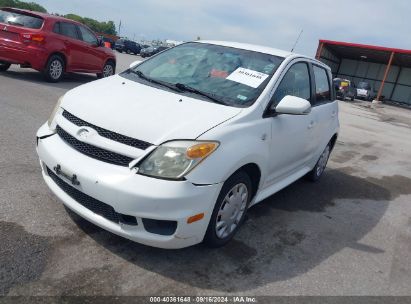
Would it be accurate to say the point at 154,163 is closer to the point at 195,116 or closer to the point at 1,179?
the point at 195,116

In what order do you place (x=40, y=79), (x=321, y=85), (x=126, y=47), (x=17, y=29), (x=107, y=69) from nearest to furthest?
(x=321, y=85) < (x=17, y=29) < (x=40, y=79) < (x=107, y=69) < (x=126, y=47)

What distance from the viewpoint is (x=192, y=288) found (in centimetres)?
294

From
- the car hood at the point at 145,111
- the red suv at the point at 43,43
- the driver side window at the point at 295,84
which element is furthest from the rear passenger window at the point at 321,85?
the red suv at the point at 43,43

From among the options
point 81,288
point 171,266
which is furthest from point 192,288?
point 81,288

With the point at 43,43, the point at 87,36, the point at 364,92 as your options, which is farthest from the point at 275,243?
the point at 364,92

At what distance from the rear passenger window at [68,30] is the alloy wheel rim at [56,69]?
777 millimetres

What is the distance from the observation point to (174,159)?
2.92 metres

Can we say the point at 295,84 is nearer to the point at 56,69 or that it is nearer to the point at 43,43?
the point at 43,43

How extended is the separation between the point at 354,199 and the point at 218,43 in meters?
2.89

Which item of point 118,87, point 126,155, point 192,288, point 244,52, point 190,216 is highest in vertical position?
point 244,52

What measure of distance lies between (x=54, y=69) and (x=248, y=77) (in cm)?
805

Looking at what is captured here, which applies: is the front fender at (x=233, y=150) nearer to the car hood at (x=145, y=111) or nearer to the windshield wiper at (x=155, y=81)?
the car hood at (x=145, y=111)

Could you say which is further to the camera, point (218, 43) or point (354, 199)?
point (354, 199)

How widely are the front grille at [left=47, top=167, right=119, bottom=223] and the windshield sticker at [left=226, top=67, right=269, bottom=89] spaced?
1.76m
